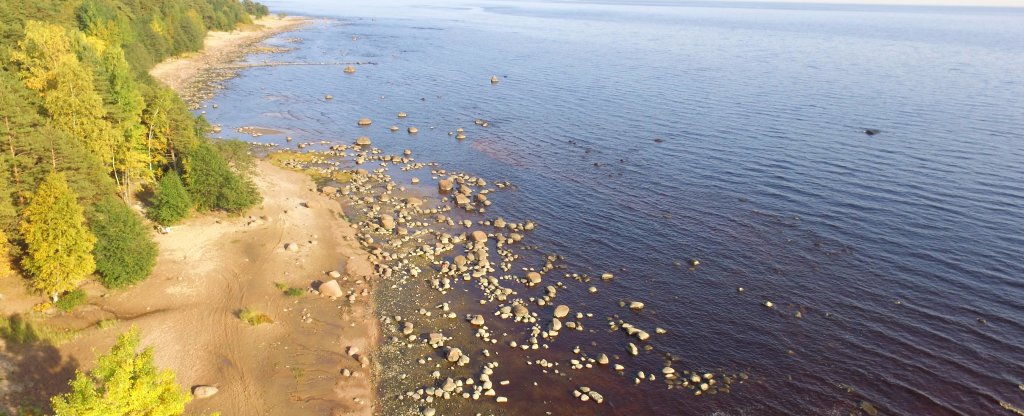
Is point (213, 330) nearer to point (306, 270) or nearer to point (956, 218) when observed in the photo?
point (306, 270)

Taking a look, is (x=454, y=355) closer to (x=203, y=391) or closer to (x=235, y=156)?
(x=203, y=391)

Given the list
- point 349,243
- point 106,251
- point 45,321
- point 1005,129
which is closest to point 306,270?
point 349,243

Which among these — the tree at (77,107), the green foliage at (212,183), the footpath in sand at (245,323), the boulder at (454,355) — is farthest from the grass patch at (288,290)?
the tree at (77,107)

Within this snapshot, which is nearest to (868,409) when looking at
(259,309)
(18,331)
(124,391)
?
(124,391)

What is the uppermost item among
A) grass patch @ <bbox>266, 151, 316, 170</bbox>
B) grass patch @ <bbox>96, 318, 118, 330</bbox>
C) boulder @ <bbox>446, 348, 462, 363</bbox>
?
grass patch @ <bbox>96, 318, 118, 330</bbox>

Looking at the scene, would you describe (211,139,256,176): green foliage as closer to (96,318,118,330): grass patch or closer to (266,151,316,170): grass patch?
(266,151,316,170): grass patch

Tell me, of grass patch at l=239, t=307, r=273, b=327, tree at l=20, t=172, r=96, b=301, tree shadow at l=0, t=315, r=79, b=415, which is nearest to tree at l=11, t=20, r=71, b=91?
tree at l=20, t=172, r=96, b=301

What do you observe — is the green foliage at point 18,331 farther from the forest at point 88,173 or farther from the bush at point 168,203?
the bush at point 168,203
